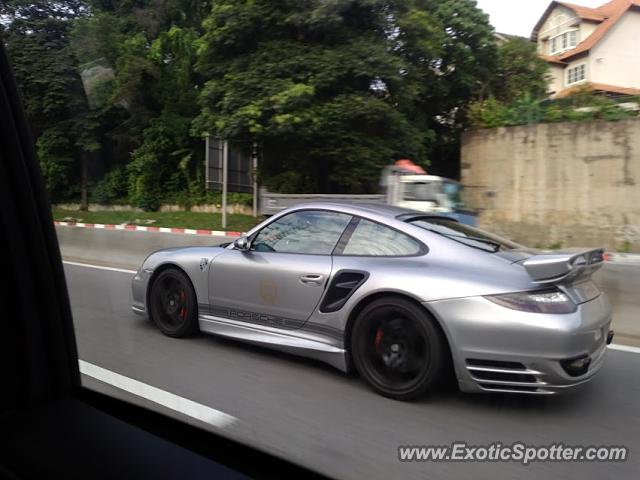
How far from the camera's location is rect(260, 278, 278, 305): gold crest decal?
4.57 metres

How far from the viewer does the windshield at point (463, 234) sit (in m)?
4.20

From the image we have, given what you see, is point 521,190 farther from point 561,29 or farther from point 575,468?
point 575,468

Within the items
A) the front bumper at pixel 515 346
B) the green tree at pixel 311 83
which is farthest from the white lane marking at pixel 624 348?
the green tree at pixel 311 83

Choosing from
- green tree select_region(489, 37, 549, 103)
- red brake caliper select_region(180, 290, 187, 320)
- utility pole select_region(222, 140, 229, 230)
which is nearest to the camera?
red brake caliper select_region(180, 290, 187, 320)

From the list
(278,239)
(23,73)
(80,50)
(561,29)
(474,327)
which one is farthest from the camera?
(561,29)

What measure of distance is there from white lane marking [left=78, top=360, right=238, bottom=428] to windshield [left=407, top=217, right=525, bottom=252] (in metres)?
2.03

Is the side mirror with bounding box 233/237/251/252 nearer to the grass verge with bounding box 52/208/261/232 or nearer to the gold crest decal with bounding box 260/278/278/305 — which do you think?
the gold crest decal with bounding box 260/278/278/305

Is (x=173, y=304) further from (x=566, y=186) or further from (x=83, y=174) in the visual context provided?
(x=566, y=186)

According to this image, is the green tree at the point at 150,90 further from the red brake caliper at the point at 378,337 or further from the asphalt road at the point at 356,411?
the red brake caliper at the point at 378,337

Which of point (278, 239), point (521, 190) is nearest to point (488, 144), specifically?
point (521, 190)

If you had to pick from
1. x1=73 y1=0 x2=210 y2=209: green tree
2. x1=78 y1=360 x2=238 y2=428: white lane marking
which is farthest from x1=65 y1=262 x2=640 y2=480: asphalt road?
x1=73 y1=0 x2=210 y2=209: green tree

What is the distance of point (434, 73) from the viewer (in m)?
16.5

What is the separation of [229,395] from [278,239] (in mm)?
1496

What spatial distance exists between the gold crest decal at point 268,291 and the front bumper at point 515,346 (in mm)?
1417
